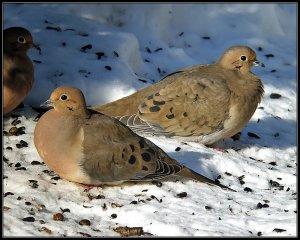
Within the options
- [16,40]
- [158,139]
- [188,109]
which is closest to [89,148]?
[158,139]

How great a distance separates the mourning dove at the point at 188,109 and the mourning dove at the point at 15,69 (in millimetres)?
640

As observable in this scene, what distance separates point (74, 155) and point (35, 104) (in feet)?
5.99

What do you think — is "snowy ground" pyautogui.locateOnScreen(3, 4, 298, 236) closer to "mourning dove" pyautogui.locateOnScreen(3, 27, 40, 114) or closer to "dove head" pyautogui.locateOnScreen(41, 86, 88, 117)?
"mourning dove" pyautogui.locateOnScreen(3, 27, 40, 114)

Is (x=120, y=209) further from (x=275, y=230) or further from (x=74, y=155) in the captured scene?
(x=275, y=230)

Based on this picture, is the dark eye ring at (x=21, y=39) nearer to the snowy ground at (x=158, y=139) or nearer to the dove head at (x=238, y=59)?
the snowy ground at (x=158, y=139)

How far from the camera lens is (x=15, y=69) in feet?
22.1

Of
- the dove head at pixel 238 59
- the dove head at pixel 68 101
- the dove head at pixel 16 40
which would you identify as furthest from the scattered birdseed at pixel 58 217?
the dove head at pixel 238 59

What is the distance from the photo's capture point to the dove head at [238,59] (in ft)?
23.3

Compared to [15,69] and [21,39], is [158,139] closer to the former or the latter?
[15,69]

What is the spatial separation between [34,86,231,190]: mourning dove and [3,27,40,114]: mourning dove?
3.10ft

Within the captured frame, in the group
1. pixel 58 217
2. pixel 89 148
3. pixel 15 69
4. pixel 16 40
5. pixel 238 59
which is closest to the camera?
pixel 58 217

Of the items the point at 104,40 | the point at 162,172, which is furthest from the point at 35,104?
the point at 162,172

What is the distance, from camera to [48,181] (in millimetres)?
5715

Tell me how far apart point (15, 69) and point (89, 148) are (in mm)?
1539
